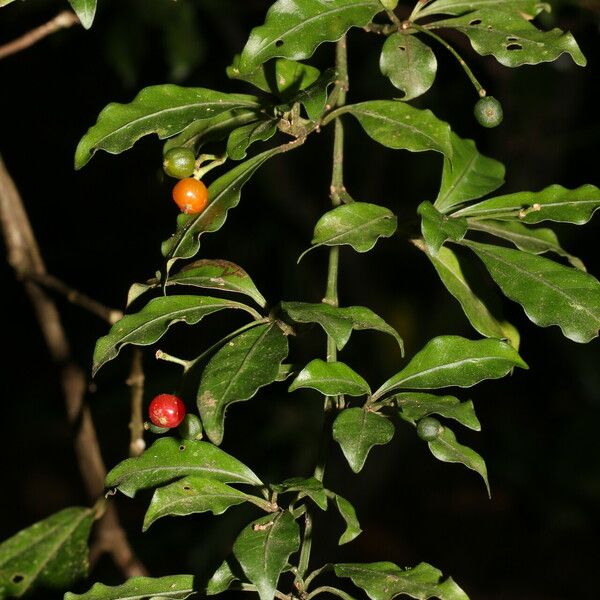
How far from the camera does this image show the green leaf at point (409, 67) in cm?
129

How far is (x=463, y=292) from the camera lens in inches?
57.5

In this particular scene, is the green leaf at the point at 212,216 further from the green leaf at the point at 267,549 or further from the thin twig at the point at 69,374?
the thin twig at the point at 69,374

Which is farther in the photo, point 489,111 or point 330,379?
point 489,111

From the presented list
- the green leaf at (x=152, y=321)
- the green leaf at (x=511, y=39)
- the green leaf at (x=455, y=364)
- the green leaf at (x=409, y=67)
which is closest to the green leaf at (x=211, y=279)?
the green leaf at (x=152, y=321)

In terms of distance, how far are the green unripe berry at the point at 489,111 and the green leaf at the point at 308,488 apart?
0.63 meters

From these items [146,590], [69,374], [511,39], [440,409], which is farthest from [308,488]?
[69,374]

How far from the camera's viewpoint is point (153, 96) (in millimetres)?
1353

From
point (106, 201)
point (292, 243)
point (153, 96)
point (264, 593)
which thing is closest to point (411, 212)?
point (292, 243)

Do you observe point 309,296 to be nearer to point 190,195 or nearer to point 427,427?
point 190,195

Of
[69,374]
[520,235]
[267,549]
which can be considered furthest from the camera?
[69,374]

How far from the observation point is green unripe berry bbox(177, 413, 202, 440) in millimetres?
1252

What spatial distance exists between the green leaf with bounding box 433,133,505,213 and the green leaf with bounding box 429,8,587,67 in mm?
190

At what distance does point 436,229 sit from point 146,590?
61 centimetres

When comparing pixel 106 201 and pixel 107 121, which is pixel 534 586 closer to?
pixel 106 201
